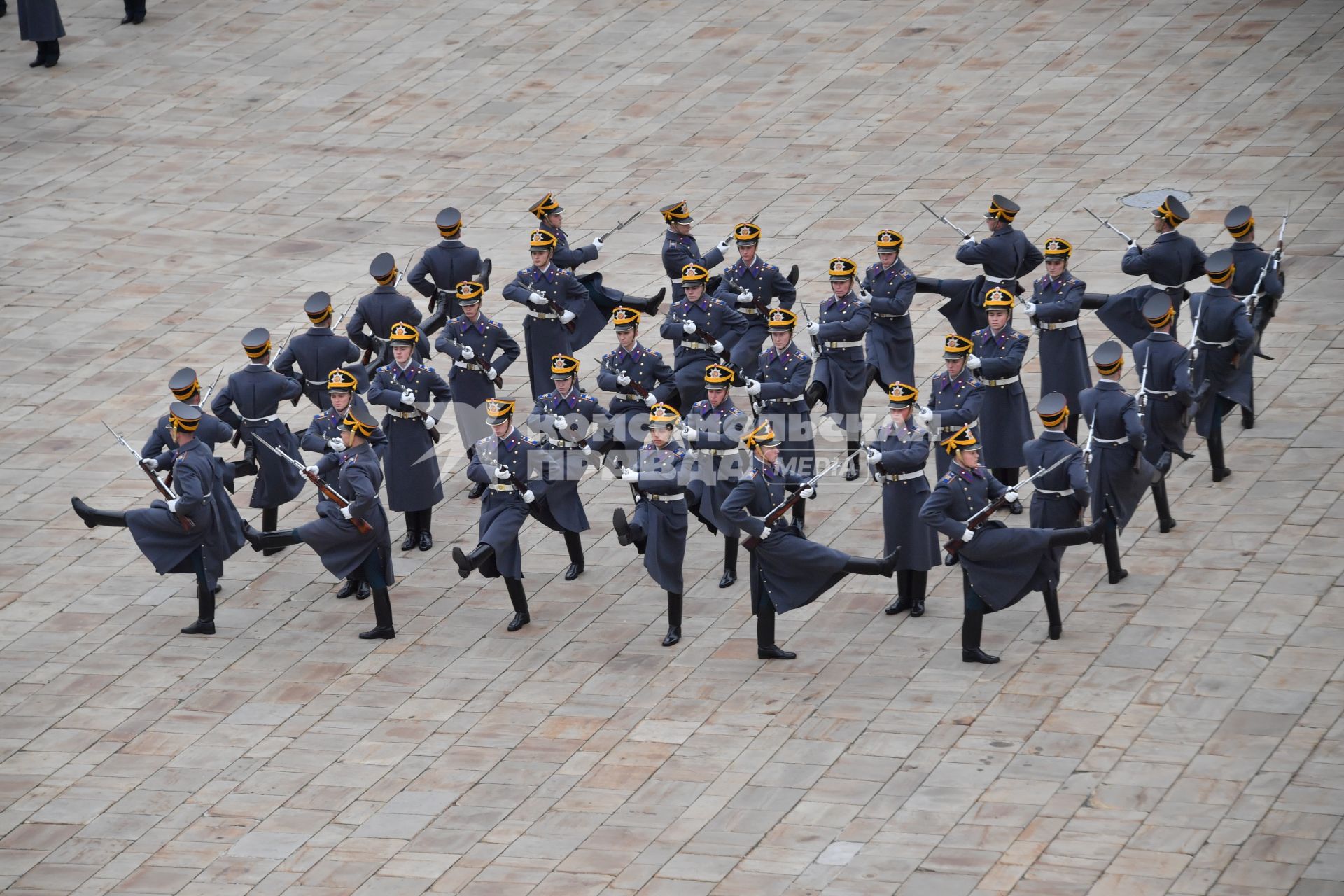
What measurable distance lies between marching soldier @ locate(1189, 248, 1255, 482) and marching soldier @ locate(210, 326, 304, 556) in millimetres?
6915

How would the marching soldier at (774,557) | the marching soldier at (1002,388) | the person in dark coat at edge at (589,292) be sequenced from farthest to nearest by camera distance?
1. the person in dark coat at edge at (589,292)
2. the marching soldier at (1002,388)
3. the marching soldier at (774,557)

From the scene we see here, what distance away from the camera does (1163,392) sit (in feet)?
49.2

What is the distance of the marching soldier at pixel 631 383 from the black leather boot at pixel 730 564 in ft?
4.30

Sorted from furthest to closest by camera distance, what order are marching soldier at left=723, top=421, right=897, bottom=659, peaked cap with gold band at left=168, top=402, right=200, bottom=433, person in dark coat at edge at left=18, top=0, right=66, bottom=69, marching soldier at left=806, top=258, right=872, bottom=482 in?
person in dark coat at edge at left=18, top=0, right=66, bottom=69, marching soldier at left=806, top=258, right=872, bottom=482, peaked cap with gold band at left=168, top=402, right=200, bottom=433, marching soldier at left=723, top=421, right=897, bottom=659

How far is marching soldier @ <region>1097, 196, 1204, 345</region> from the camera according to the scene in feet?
54.0

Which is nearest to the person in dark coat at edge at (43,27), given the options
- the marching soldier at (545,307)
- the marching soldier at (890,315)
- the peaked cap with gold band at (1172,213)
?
the marching soldier at (545,307)

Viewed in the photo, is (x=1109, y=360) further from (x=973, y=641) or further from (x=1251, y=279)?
(x=1251, y=279)

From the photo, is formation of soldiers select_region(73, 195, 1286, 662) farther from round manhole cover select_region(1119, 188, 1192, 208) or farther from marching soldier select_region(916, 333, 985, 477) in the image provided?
round manhole cover select_region(1119, 188, 1192, 208)

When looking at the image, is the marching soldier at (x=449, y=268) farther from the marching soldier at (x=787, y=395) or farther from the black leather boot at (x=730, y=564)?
the black leather boot at (x=730, y=564)

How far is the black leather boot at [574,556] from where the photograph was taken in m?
14.8

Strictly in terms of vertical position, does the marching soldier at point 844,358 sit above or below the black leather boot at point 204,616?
above

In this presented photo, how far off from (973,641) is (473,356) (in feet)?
16.3

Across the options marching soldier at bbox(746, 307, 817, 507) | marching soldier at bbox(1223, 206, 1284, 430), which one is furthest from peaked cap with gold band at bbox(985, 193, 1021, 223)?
marching soldier at bbox(746, 307, 817, 507)

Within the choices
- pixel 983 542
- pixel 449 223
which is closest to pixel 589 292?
pixel 449 223
